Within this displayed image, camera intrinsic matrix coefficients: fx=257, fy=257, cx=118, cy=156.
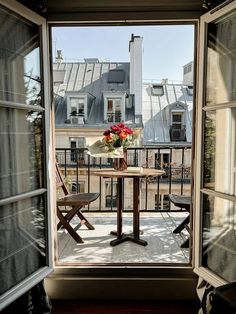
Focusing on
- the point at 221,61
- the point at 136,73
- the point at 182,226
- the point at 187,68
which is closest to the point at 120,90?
the point at 136,73

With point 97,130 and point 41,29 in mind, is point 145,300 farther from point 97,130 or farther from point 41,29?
point 97,130

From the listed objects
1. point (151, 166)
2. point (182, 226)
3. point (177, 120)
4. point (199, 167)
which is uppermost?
point (177, 120)

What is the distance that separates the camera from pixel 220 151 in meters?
1.71

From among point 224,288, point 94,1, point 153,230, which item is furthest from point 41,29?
point 153,230

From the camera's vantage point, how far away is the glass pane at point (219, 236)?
1.63 m

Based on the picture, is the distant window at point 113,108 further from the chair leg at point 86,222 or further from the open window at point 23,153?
the open window at point 23,153

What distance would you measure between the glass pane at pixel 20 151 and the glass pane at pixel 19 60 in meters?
0.12

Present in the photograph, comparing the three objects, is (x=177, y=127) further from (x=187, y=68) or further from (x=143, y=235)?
(x=143, y=235)

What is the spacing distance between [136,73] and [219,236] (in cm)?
566

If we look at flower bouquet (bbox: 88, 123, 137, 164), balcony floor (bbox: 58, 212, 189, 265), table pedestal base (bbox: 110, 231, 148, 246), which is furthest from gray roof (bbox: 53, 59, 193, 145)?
table pedestal base (bbox: 110, 231, 148, 246)

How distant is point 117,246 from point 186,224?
3.09ft

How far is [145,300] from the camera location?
6.57 feet

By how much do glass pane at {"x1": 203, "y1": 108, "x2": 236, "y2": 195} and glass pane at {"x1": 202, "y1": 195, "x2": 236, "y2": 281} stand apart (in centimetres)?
11

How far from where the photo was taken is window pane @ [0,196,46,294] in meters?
1.55
